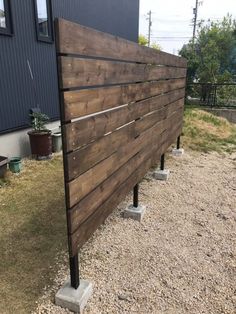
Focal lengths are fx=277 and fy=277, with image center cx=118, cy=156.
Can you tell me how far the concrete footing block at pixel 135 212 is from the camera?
3.14 meters

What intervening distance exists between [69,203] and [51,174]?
296 centimetres

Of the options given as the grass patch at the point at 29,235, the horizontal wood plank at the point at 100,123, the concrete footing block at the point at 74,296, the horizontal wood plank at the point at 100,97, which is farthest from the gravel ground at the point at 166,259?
the horizontal wood plank at the point at 100,97

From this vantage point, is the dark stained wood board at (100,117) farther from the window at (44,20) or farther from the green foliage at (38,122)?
the window at (44,20)

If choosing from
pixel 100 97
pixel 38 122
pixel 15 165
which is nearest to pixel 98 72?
pixel 100 97

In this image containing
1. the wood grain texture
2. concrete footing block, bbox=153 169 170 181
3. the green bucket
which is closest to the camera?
the wood grain texture

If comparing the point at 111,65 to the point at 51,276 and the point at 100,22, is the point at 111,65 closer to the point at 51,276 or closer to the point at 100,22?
the point at 51,276

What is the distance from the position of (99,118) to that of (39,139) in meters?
3.37

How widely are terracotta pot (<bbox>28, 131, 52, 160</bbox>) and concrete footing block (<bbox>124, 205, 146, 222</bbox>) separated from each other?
251 cm

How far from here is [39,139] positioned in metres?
5.00

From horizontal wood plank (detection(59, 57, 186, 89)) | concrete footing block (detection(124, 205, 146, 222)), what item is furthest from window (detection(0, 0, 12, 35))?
concrete footing block (detection(124, 205, 146, 222))

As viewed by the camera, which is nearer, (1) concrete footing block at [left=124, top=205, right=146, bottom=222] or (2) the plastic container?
(1) concrete footing block at [left=124, top=205, right=146, bottom=222]

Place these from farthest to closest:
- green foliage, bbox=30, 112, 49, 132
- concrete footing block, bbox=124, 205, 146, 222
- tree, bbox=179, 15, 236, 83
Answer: tree, bbox=179, 15, 236, 83 < green foliage, bbox=30, 112, 49, 132 < concrete footing block, bbox=124, 205, 146, 222

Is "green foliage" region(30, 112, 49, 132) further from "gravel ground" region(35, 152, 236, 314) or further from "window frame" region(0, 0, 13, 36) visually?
"gravel ground" region(35, 152, 236, 314)

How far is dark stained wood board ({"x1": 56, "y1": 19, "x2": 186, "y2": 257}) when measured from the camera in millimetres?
1542
